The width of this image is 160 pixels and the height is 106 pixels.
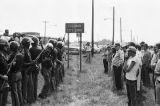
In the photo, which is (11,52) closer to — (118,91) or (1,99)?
(1,99)

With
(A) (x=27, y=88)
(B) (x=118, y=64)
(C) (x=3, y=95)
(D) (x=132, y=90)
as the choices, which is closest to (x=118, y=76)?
(B) (x=118, y=64)

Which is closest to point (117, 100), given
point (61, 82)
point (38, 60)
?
point (38, 60)

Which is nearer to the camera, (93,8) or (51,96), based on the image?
(51,96)

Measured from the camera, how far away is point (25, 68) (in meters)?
8.57

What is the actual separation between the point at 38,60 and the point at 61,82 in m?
4.25

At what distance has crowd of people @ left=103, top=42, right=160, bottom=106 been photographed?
8.24 m

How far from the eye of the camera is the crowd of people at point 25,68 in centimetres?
689

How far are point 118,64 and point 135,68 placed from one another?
3.34m

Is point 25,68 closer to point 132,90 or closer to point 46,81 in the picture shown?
point 46,81

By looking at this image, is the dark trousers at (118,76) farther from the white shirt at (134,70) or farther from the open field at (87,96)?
the white shirt at (134,70)

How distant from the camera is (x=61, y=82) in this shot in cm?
1352

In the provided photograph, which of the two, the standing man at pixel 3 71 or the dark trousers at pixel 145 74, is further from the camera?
the dark trousers at pixel 145 74

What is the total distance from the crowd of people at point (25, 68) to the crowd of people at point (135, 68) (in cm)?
216

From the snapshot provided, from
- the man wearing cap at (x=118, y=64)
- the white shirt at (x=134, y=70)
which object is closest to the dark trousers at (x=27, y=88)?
the white shirt at (x=134, y=70)
